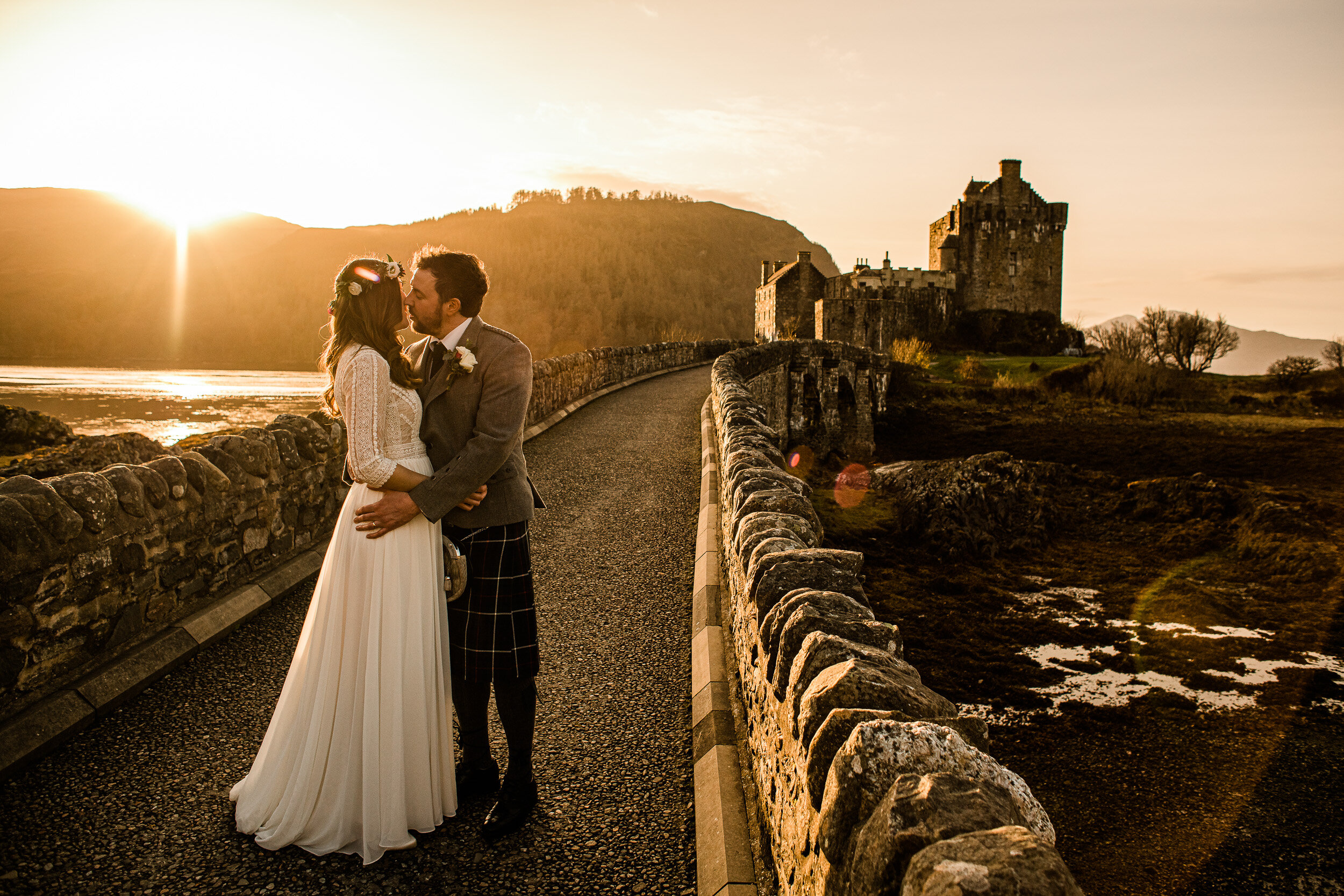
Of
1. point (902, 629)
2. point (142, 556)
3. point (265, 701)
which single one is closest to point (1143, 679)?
point (902, 629)

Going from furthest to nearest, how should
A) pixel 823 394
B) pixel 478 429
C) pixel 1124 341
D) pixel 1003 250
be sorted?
pixel 1003 250
pixel 1124 341
pixel 823 394
pixel 478 429

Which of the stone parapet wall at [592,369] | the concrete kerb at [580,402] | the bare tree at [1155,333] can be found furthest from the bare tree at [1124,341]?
the concrete kerb at [580,402]

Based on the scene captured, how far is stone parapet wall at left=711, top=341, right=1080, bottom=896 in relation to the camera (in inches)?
57.5

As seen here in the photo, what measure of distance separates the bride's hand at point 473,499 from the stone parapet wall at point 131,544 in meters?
2.18

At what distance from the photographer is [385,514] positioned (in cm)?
274

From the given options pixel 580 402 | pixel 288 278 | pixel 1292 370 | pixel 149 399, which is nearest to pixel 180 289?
pixel 288 278

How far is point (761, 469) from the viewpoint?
18.3 feet

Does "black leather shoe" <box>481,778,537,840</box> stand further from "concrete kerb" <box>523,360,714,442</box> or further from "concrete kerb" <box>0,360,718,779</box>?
"concrete kerb" <box>523,360,714,442</box>

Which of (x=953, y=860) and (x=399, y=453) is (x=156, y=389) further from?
(x=953, y=860)

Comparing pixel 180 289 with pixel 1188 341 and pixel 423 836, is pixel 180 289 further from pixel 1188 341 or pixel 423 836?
pixel 423 836

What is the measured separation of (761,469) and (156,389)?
35386 mm

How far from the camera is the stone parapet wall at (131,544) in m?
3.47

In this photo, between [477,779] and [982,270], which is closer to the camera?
[477,779]

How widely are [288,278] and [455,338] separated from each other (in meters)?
118
